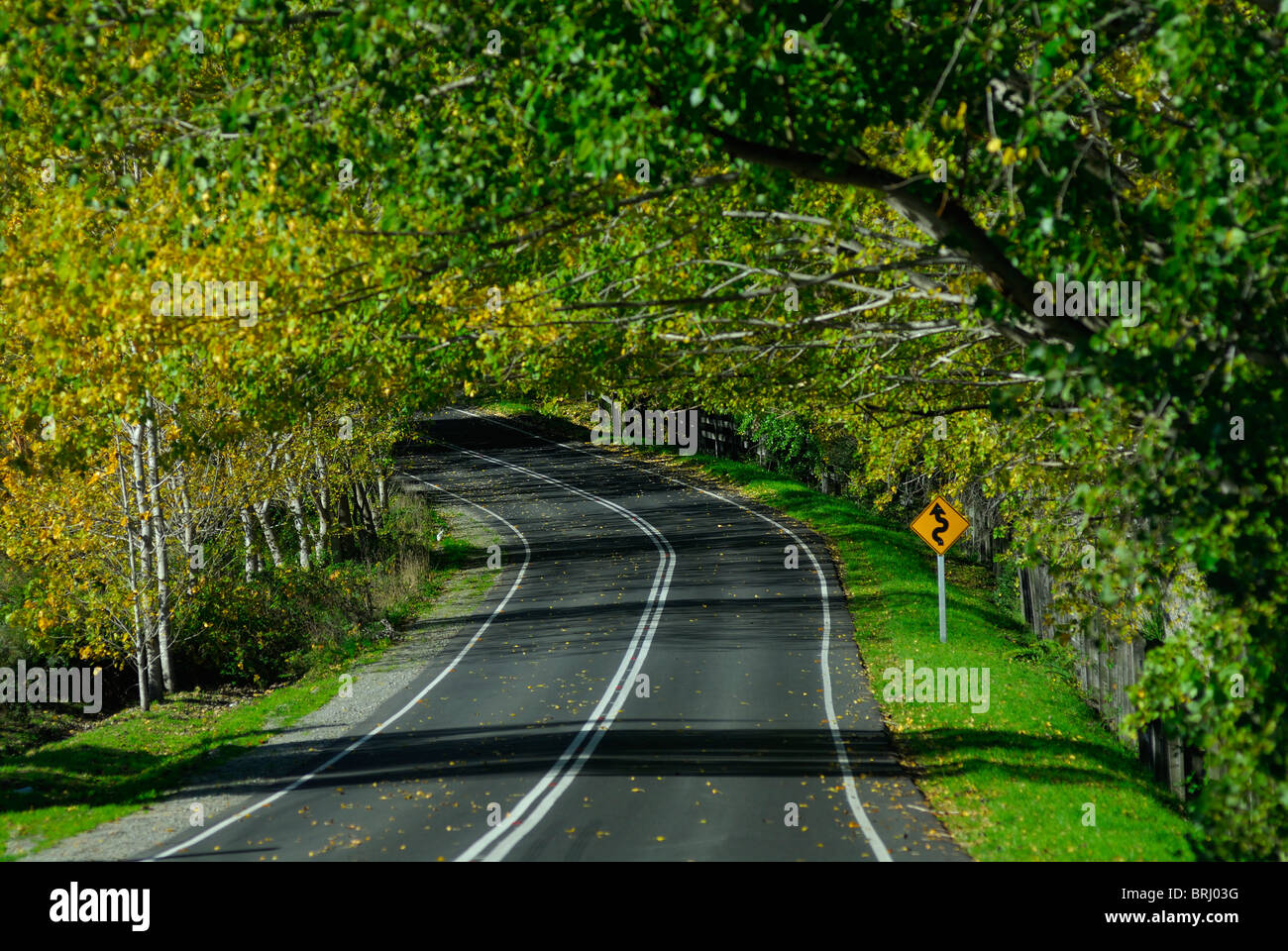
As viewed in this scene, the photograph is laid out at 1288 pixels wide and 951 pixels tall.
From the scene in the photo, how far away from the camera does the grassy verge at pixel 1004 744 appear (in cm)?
1145

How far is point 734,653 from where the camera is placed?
2122 centimetres

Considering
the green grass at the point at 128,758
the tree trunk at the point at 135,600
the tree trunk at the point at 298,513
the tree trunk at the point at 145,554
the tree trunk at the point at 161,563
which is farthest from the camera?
the tree trunk at the point at 298,513

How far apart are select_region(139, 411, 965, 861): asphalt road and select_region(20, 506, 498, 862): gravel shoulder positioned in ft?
1.22

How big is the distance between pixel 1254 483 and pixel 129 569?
18.5 meters

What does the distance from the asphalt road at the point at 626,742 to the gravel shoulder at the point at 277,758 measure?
372 millimetres

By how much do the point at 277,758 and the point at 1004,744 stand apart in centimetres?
950

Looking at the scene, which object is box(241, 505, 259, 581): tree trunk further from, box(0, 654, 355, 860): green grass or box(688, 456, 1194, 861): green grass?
box(688, 456, 1194, 861): green grass

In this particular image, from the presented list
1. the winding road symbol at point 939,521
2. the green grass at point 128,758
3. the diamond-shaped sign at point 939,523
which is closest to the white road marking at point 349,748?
the green grass at point 128,758

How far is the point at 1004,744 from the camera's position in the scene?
612 inches

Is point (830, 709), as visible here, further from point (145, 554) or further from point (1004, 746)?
point (145, 554)

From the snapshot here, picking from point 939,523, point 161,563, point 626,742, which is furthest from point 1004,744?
point 161,563

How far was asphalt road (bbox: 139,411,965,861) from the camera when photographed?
1130 centimetres

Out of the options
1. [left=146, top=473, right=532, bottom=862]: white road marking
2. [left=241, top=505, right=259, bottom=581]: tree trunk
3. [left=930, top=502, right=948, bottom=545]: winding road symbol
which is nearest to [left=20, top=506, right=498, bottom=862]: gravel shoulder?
[left=146, top=473, right=532, bottom=862]: white road marking

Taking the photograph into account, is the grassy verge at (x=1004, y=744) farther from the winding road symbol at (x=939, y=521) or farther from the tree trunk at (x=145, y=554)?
the tree trunk at (x=145, y=554)
